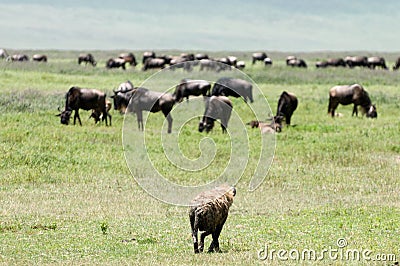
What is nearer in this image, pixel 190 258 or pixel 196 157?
pixel 190 258

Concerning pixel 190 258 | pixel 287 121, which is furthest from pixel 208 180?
pixel 287 121

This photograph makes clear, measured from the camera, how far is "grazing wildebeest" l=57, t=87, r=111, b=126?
88.9ft

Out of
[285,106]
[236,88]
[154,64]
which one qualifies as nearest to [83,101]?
[285,106]

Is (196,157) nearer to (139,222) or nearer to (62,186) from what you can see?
(62,186)

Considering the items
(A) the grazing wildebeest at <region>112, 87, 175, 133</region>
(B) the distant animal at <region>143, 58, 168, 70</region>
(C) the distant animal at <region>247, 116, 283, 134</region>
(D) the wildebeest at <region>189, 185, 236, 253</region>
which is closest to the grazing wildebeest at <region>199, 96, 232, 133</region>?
(C) the distant animal at <region>247, 116, 283, 134</region>

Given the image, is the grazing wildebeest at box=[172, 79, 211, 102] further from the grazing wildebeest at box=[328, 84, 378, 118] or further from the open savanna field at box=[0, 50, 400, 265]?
the grazing wildebeest at box=[328, 84, 378, 118]

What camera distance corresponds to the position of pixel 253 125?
28078 mm

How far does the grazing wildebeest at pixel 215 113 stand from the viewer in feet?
87.6

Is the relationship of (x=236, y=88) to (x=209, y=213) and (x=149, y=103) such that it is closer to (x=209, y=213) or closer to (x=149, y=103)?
(x=149, y=103)

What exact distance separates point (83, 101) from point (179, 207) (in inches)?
538

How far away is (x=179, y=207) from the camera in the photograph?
14.5 metres

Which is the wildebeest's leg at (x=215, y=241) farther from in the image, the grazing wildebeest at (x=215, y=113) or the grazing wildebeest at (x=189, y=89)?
the grazing wildebeest at (x=189, y=89)

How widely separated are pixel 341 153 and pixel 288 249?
11.4 meters

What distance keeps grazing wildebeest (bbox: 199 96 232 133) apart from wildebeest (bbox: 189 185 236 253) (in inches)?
647
